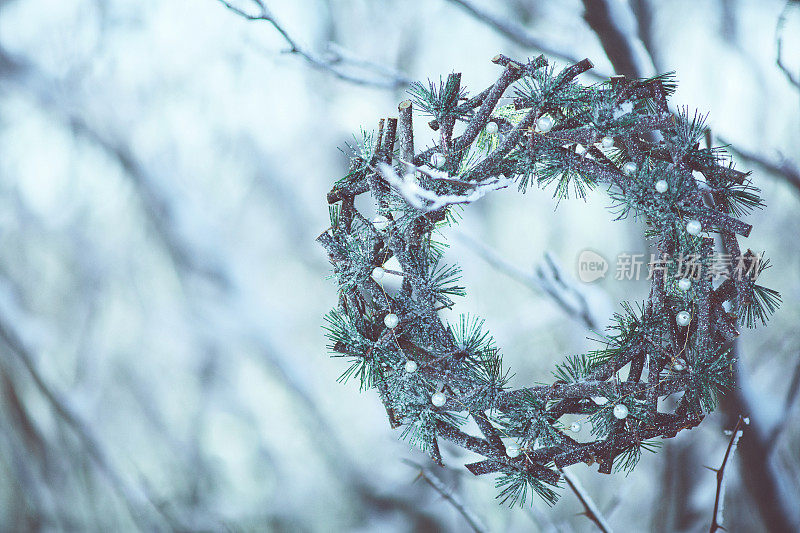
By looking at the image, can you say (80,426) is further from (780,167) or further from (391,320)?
(780,167)

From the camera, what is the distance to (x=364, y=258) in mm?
469

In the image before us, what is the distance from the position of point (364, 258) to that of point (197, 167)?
61 cm

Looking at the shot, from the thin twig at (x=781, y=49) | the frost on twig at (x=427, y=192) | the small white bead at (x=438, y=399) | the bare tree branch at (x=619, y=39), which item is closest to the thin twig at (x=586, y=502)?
the small white bead at (x=438, y=399)

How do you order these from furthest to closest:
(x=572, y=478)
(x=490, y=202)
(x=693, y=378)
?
(x=490, y=202) → (x=572, y=478) → (x=693, y=378)

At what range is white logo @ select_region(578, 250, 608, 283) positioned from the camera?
86 centimetres

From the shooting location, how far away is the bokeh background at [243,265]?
2.86 ft

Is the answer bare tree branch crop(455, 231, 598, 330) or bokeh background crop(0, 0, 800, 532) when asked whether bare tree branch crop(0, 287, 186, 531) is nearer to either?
bokeh background crop(0, 0, 800, 532)

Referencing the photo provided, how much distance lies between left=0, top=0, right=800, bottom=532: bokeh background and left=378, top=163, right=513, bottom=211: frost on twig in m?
0.45

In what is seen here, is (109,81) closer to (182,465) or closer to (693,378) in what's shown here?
(182,465)

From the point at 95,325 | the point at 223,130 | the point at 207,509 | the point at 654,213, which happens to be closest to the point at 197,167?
the point at 223,130

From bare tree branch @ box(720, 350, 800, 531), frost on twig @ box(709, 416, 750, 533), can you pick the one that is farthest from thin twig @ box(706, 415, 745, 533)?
bare tree branch @ box(720, 350, 800, 531)

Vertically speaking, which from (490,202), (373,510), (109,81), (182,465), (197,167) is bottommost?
(373,510)

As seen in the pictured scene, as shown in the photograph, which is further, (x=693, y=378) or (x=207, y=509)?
(x=207, y=509)

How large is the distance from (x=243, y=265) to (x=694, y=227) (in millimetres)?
721
